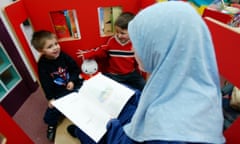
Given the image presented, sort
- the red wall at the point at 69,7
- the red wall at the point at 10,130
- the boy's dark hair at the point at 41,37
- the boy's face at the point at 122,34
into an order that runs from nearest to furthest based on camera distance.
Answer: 1. the red wall at the point at 10,130
2. the red wall at the point at 69,7
3. the boy's dark hair at the point at 41,37
4. the boy's face at the point at 122,34

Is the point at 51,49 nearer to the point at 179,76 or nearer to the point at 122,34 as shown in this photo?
the point at 122,34

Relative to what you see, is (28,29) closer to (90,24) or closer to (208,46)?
(90,24)

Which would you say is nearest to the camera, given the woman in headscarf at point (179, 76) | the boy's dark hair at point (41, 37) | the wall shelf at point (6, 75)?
the woman in headscarf at point (179, 76)

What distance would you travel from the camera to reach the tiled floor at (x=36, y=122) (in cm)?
108

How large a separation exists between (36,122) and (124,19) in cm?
101

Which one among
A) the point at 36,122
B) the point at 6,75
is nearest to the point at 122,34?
the point at 36,122

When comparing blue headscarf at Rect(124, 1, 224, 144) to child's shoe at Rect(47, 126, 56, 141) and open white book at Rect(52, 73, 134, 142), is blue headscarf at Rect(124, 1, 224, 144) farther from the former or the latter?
child's shoe at Rect(47, 126, 56, 141)

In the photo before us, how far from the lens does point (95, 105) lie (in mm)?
872

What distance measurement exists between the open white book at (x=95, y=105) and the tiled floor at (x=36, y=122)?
0.31 metres

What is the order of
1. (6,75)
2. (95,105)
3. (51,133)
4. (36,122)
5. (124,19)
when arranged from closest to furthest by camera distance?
1. (95,105)
2. (124,19)
3. (51,133)
4. (36,122)
5. (6,75)

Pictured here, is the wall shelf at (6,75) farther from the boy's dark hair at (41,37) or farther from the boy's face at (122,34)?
the boy's face at (122,34)

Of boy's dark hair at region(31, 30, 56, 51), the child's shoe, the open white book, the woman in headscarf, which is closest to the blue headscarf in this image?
the woman in headscarf

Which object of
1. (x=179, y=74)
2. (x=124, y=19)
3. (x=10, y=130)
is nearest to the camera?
(x=179, y=74)

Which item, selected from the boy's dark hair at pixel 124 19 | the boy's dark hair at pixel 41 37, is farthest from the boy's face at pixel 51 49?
the boy's dark hair at pixel 124 19
